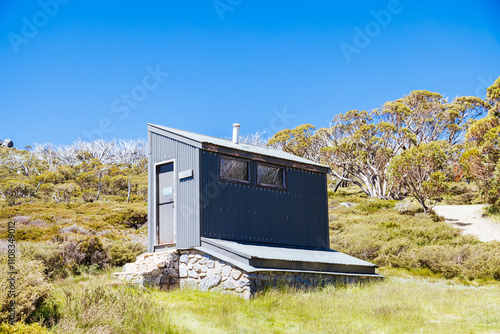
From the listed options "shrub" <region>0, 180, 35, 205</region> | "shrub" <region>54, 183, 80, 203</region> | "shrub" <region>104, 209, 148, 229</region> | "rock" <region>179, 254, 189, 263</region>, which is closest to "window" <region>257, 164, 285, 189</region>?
"rock" <region>179, 254, 189, 263</region>

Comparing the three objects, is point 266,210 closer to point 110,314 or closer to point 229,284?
point 229,284

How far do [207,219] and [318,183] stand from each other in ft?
15.2

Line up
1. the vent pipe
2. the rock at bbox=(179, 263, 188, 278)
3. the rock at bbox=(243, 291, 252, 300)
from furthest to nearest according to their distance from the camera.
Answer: the vent pipe → the rock at bbox=(179, 263, 188, 278) → the rock at bbox=(243, 291, 252, 300)

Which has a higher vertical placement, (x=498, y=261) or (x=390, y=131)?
(x=390, y=131)

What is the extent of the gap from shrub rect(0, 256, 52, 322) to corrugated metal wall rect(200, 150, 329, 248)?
→ 16.7 feet

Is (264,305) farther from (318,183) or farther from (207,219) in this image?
(318,183)

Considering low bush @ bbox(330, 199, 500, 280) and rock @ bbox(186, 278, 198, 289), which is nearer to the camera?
rock @ bbox(186, 278, 198, 289)

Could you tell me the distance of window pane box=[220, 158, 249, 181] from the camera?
514 inches

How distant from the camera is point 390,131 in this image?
4291cm

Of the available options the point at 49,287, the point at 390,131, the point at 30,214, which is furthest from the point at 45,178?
the point at 49,287

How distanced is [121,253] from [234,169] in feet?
16.6

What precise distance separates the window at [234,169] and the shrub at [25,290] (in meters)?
6.09

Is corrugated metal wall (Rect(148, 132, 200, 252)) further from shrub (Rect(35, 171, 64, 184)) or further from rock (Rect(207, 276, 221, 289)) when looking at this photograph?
shrub (Rect(35, 171, 64, 184))

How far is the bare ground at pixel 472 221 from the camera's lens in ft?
77.6
